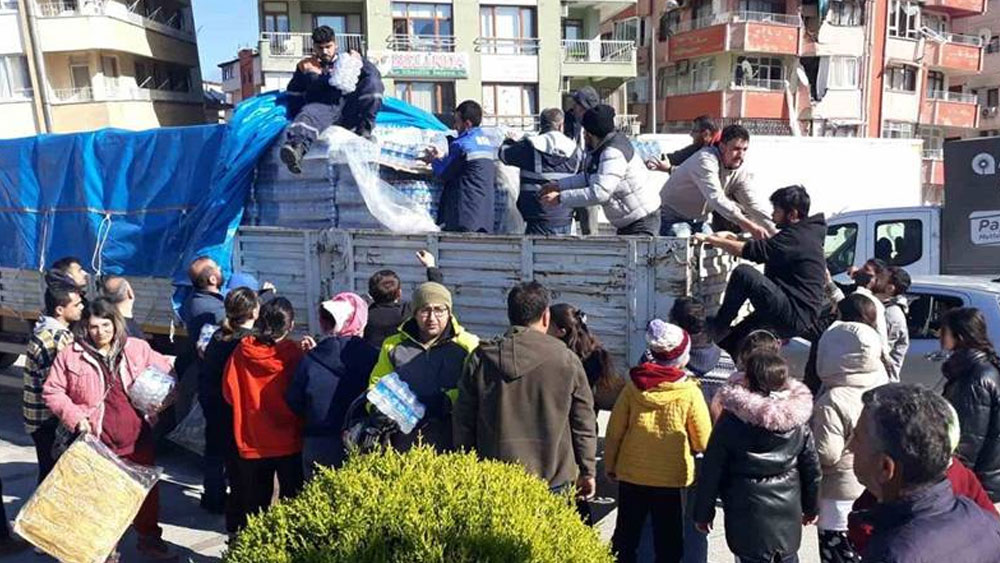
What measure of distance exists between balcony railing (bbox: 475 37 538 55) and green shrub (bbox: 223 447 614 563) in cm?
2898

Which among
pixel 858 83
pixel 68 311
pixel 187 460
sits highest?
pixel 858 83

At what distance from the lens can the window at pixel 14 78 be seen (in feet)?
90.6

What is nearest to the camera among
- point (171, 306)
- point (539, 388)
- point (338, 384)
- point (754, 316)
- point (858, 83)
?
point (539, 388)

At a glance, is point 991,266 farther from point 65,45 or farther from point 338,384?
point 65,45

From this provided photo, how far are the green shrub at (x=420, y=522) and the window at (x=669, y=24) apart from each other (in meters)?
33.8

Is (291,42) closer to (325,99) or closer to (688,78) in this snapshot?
(688,78)

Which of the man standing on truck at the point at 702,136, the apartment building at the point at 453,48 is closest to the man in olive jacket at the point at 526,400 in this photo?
the man standing on truck at the point at 702,136

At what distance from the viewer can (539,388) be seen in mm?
3295

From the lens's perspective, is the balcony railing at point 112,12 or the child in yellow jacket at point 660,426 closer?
the child in yellow jacket at point 660,426

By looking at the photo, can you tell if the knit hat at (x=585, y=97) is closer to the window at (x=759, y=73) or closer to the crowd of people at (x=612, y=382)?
the crowd of people at (x=612, y=382)

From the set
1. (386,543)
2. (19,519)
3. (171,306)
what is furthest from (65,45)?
(386,543)

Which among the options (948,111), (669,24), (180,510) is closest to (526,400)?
(180,510)

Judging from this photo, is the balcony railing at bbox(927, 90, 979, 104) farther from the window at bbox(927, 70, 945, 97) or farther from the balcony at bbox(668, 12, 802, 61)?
the balcony at bbox(668, 12, 802, 61)

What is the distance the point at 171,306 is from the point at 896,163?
1546cm
